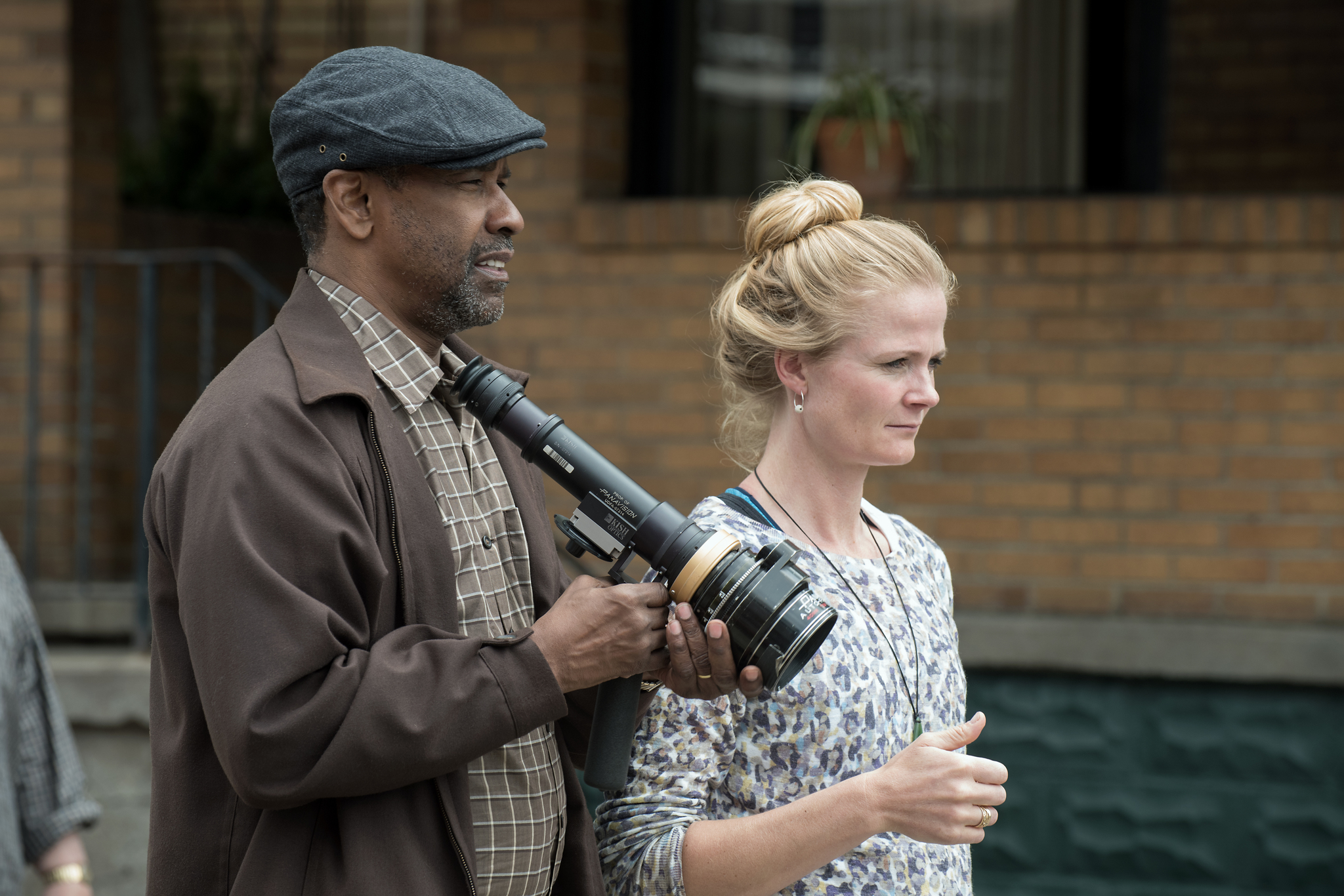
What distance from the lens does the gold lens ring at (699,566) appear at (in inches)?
65.5

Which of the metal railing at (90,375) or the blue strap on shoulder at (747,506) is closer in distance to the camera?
the blue strap on shoulder at (747,506)

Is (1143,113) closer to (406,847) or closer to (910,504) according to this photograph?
(910,504)

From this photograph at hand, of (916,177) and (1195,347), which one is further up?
(916,177)

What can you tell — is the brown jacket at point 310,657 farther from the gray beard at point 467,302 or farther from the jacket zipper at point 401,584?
the gray beard at point 467,302

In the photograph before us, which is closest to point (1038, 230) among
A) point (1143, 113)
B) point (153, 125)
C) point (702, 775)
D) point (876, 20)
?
point (1143, 113)

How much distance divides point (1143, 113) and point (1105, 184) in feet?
0.87

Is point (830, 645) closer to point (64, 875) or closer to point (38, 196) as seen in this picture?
point (64, 875)

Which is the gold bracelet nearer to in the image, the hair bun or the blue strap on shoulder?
the blue strap on shoulder

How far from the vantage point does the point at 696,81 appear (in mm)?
4953

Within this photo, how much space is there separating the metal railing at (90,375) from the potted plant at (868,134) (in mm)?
1844

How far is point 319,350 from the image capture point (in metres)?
1.72

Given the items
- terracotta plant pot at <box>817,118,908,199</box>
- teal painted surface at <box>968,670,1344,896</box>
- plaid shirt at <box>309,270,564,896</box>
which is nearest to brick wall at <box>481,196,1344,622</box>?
terracotta plant pot at <box>817,118,908,199</box>

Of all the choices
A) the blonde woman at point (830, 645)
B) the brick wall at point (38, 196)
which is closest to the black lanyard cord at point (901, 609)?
the blonde woman at point (830, 645)

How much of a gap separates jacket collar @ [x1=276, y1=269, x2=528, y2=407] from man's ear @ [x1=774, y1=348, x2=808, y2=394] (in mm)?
626
